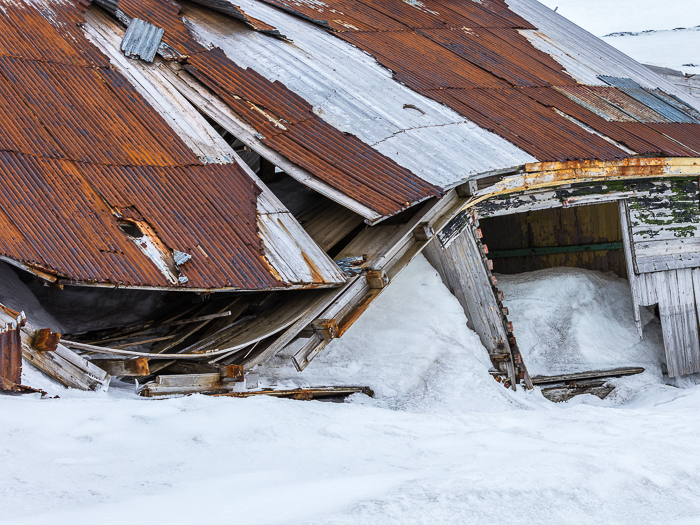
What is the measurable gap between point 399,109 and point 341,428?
Result: 4.38 meters

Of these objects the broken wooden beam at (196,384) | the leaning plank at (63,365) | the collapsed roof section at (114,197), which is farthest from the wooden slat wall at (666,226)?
the leaning plank at (63,365)

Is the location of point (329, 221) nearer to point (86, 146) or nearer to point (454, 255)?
point (454, 255)

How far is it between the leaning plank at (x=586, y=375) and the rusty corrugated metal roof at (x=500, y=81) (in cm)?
289

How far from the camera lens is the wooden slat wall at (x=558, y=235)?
40.1ft

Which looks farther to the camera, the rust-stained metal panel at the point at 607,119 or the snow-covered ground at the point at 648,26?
the snow-covered ground at the point at 648,26

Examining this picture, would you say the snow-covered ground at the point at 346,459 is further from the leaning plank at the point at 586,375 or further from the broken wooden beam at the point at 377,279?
the leaning plank at the point at 586,375

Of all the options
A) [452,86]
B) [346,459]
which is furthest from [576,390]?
[346,459]

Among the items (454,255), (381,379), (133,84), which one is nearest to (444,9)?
(454,255)

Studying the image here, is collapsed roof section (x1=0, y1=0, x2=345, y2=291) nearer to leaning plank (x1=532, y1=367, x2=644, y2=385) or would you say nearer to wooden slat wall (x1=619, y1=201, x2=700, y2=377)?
leaning plank (x1=532, y1=367, x2=644, y2=385)

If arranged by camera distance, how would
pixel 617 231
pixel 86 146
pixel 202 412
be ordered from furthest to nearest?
pixel 617 231, pixel 86 146, pixel 202 412

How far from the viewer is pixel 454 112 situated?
8.49 m

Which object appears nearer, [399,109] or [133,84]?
[133,84]

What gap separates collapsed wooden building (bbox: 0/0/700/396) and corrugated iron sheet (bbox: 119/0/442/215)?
26 millimetres

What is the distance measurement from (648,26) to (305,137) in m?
27.8
